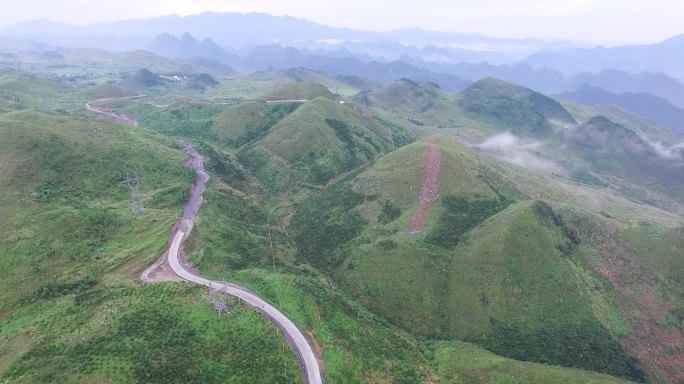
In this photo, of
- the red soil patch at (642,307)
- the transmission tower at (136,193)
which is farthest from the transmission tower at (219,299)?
the red soil patch at (642,307)

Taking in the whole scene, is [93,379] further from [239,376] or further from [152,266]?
[152,266]

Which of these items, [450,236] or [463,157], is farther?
[463,157]

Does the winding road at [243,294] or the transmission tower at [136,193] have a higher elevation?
the transmission tower at [136,193]

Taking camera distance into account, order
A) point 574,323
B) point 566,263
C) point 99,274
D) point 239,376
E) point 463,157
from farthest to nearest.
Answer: point 463,157 < point 566,263 < point 574,323 < point 99,274 < point 239,376

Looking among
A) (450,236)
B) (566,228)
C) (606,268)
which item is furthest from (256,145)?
(606,268)

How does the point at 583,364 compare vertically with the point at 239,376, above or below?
below

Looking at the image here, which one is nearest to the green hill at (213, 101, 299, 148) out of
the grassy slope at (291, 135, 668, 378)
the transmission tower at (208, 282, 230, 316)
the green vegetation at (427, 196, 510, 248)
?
the grassy slope at (291, 135, 668, 378)

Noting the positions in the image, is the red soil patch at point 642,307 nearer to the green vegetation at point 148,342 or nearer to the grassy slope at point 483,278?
the grassy slope at point 483,278
